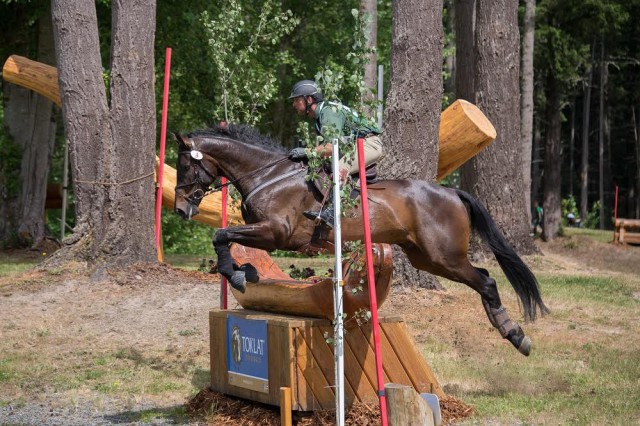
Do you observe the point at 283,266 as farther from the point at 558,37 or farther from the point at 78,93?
the point at 558,37

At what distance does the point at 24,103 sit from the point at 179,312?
11320mm

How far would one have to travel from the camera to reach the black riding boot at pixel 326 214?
8.25 metres

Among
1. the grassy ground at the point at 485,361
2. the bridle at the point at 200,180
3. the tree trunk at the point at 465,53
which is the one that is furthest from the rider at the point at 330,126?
the tree trunk at the point at 465,53

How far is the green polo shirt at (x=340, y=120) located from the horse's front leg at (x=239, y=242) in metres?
1.05

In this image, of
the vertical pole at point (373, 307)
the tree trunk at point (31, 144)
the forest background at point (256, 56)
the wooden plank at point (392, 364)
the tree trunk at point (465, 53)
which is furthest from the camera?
the tree trunk at point (31, 144)

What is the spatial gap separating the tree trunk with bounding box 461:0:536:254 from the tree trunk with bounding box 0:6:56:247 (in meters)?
9.32

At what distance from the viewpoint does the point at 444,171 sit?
15070 mm

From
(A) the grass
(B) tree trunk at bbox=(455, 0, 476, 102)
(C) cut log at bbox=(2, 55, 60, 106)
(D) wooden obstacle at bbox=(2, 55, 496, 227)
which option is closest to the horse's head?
(A) the grass

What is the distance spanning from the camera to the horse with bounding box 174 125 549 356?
28.1 feet

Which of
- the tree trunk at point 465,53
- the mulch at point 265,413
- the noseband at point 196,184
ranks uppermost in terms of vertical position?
the tree trunk at point 465,53

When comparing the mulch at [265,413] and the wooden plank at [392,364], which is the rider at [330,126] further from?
the mulch at [265,413]

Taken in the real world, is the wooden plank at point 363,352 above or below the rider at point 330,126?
below

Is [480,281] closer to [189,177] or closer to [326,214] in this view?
[326,214]

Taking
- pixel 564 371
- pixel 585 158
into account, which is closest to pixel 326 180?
pixel 564 371
